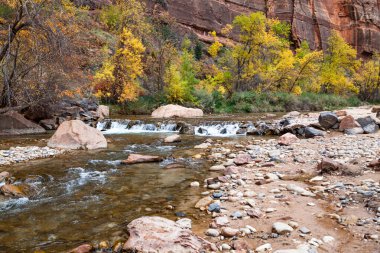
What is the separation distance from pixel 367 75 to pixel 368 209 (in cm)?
3845

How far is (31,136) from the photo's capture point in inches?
493

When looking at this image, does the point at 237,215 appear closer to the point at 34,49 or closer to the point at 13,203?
the point at 13,203

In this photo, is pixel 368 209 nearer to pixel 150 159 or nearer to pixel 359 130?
pixel 150 159

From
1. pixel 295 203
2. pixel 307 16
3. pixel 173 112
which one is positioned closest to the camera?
pixel 295 203

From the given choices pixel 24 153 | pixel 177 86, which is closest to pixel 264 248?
pixel 24 153

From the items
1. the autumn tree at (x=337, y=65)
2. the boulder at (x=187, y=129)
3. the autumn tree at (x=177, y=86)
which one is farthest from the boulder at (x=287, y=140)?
the autumn tree at (x=337, y=65)

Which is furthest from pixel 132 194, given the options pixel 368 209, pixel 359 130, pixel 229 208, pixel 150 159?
pixel 359 130

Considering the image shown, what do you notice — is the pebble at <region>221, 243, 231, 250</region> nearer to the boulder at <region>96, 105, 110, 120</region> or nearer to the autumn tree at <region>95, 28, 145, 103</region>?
the boulder at <region>96, 105, 110, 120</region>

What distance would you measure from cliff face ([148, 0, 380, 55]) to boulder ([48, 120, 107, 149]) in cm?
3274

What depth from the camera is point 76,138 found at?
33.3 feet

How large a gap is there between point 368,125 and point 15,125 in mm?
13901

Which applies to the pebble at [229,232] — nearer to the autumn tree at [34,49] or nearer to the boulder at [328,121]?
the autumn tree at [34,49]

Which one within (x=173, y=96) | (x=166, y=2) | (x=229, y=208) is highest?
(x=166, y=2)

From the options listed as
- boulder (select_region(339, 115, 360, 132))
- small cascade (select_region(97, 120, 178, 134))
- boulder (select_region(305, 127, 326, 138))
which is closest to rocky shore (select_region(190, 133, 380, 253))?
boulder (select_region(305, 127, 326, 138))
